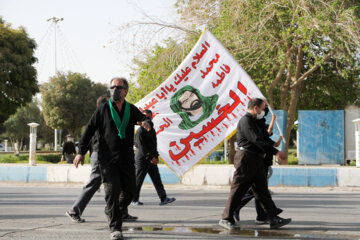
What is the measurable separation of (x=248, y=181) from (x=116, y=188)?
5.48 ft

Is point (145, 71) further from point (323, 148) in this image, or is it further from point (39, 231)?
point (39, 231)

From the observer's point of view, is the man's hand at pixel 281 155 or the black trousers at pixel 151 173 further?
the black trousers at pixel 151 173

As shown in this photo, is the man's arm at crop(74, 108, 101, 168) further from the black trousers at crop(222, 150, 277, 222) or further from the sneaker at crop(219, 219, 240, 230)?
the sneaker at crop(219, 219, 240, 230)

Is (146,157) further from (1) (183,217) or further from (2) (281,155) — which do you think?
(2) (281,155)

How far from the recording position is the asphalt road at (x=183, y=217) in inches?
255

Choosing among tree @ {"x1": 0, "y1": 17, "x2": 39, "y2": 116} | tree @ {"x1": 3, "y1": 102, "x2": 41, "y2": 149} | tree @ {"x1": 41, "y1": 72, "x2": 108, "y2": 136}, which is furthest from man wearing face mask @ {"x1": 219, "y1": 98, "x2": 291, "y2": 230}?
tree @ {"x1": 3, "y1": 102, "x2": 41, "y2": 149}

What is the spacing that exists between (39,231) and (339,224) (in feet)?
12.3

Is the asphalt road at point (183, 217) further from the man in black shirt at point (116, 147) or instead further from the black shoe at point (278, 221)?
the man in black shirt at point (116, 147)

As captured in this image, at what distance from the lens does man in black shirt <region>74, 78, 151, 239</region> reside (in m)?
6.07

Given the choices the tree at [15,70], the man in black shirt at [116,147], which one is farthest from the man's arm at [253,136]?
the tree at [15,70]

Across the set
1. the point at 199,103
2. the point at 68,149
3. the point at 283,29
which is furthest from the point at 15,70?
the point at 199,103

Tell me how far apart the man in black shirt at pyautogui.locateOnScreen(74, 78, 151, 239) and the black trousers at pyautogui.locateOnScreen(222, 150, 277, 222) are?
1.30 m

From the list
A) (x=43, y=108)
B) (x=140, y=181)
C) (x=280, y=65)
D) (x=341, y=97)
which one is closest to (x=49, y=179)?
(x=140, y=181)

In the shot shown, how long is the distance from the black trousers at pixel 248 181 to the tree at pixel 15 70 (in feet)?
106
